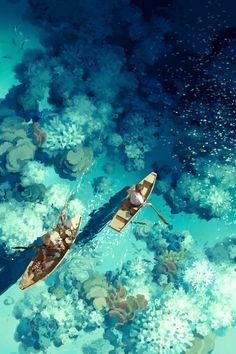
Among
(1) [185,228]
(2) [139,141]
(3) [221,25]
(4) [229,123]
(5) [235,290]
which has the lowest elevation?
(5) [235,290]

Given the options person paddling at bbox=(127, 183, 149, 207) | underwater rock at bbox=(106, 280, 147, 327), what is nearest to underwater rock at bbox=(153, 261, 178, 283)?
underwater rock at bbox=(106, 280, 147, 327)

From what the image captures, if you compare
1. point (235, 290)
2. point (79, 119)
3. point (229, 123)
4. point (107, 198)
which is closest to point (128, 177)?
point (107, 198)

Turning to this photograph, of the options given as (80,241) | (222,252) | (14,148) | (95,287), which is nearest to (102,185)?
(80,241)

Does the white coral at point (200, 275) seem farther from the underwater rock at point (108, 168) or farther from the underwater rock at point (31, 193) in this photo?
the underwater rock at point (31, 193)

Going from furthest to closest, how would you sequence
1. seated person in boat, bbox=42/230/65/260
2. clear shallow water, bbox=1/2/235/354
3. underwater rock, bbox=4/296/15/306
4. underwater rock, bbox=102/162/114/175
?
underwater rock, bbox=102/162/114/175 < clear shallow water, bbox=1/2/235/354 < underwater rock, bbox=4/296/15/306 < seated person in boat, bbox=42/230/65/260

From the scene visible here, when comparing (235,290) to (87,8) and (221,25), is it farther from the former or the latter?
(87,8)

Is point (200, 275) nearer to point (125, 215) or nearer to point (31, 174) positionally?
point (125, 215)

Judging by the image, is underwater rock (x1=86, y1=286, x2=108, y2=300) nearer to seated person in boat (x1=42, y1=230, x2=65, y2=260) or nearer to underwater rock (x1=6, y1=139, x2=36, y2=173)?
seated person in boat (x1=42, y1=230, x2=65, y2=260)
